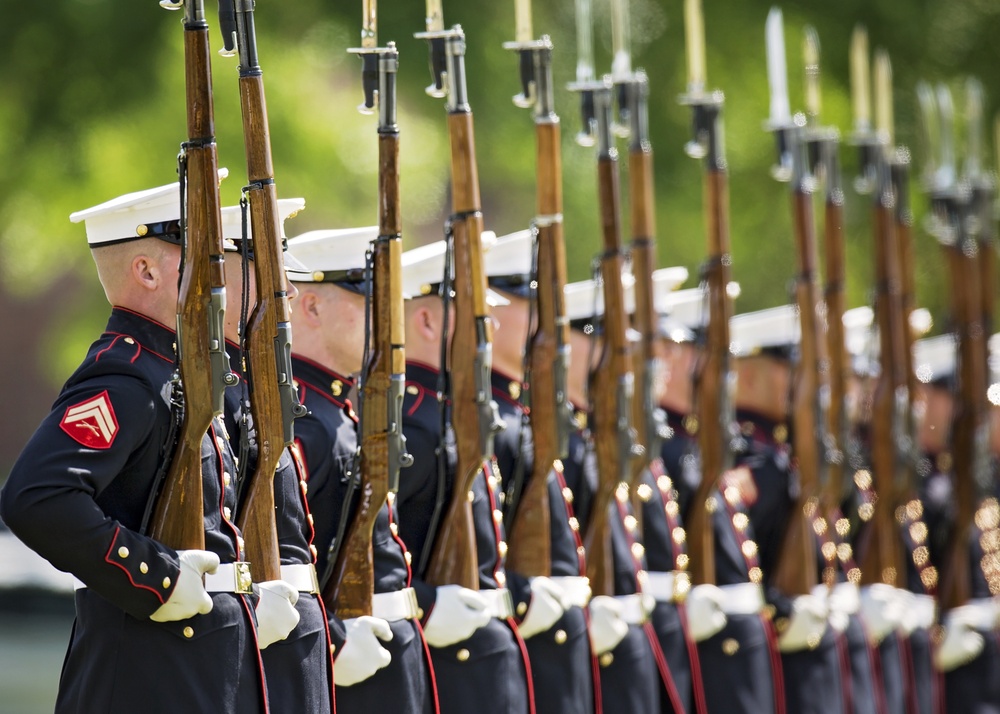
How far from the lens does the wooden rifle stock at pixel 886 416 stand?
281 inches

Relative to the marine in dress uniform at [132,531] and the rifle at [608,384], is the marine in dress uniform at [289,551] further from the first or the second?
the rifle at [608,384]

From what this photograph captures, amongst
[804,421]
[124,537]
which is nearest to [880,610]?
[804,421]

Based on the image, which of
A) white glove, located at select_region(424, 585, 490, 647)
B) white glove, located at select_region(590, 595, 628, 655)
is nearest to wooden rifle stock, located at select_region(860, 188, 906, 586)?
white glove, located at select_region(590, 595, 628, 655)

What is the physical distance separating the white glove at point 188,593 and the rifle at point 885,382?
433cm

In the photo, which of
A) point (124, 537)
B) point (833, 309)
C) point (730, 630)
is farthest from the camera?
point (833, 309)

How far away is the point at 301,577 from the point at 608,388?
2.00m

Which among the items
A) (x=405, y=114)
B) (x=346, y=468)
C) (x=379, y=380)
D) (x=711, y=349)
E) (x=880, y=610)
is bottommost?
(x=880, y=610)

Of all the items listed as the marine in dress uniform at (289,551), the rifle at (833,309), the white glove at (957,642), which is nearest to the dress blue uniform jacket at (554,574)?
the marine in dress uniform at (289,551)

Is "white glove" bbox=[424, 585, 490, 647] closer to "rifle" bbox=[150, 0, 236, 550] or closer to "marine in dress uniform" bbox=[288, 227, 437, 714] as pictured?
"marine in dress uniform" bbox=[288, 227, 437, 714]

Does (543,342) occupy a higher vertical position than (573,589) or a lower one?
higher

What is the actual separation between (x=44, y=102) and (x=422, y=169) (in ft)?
7.52

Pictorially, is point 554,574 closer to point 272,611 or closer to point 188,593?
point 272,611

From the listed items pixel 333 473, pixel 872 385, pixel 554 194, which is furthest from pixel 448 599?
pixel 872 385

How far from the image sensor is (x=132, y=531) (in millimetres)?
3414
